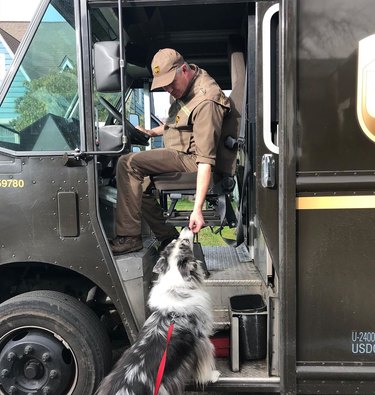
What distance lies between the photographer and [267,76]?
2332 mm

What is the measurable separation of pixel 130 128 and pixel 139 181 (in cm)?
68

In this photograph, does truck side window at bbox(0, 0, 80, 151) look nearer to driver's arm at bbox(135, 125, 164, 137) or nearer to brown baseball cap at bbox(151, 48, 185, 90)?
brown baseball cap at bbox(151, 48, 185, 90)

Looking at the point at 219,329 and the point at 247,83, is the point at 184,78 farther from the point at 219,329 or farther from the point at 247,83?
the point at 219,329

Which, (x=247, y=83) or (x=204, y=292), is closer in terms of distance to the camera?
(x=204, y=292)

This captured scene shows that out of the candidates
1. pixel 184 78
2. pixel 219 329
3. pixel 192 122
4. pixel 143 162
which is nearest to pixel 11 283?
pixel 143 162

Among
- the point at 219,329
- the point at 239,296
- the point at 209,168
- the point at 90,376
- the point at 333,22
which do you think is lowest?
the point at 90,376

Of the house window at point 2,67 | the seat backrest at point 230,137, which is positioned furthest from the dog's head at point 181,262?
the house window at point 2,67

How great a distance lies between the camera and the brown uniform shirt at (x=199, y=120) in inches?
107

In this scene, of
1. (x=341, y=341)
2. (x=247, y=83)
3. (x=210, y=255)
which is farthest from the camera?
(x=210, y=255)

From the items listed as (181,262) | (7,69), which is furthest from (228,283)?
(7,69)

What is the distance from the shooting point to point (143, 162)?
9.42ft

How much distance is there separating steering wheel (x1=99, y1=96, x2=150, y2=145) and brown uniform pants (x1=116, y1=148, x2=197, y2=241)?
0.25 m

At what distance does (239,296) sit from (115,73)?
5.42 feet

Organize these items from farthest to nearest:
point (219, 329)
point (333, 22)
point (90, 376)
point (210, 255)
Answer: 1. point (210, 255)
2. point (219, 329)
3. point (90, 376)
4. point (333, 22)
